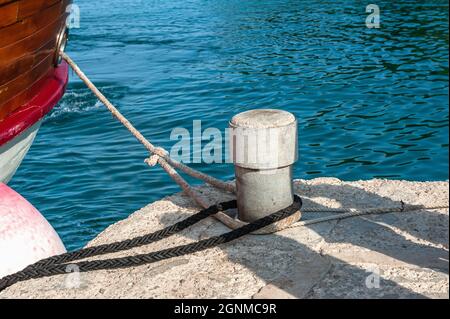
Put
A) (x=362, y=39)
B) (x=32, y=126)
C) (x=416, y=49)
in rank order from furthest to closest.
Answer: (x=362, y=39), (x=416, y=49), (x=32, y=126)

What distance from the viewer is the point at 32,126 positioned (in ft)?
23.2

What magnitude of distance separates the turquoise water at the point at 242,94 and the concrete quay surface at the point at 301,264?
3.01m

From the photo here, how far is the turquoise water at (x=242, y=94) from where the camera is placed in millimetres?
9867

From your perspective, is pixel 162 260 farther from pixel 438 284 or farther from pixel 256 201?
pixel 438 284

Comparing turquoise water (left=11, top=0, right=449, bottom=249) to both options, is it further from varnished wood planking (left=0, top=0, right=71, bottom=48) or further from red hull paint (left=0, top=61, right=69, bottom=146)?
varnished wood planking (left=0, top=0, right=71, bottom=48)

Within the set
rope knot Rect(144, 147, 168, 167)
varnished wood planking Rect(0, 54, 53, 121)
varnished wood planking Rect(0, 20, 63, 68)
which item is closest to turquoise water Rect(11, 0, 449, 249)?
rope knot Rect(144, 147, 168, 167)

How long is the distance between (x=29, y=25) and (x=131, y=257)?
2.25m

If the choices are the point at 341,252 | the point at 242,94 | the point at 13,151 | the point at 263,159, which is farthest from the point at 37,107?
the point at 242,94

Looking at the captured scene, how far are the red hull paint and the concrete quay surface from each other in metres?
1.24

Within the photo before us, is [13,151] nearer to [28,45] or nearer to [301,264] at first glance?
[28,45]

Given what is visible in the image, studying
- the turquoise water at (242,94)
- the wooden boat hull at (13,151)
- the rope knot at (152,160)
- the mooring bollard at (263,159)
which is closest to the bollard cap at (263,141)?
the mooring bollard at (263,159)

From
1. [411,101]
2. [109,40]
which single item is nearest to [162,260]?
[411,101]

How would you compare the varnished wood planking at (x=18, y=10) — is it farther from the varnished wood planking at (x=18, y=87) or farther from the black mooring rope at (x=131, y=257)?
the black mooring rope at (x=131, y=257)
